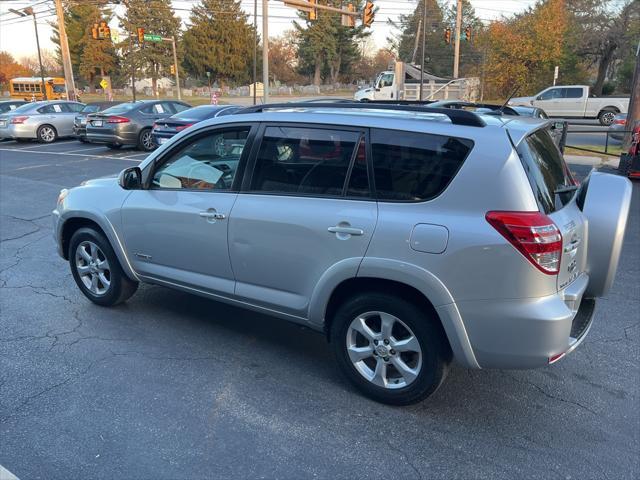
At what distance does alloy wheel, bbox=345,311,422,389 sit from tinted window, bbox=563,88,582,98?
28.2 meters

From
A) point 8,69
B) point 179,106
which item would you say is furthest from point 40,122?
point 8,69

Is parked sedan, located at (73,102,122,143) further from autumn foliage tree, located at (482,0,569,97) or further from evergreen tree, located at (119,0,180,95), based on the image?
evergreen tree, located at (119,0,180,95)

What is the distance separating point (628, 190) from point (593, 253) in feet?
1.72

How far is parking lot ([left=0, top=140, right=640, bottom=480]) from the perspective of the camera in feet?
8.92

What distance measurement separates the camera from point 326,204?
3.24m

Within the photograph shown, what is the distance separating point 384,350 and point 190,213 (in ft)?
5.68

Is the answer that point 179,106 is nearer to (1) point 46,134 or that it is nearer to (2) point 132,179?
(1) point 46,134

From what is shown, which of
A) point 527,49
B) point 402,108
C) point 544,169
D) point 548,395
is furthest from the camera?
point 527,49

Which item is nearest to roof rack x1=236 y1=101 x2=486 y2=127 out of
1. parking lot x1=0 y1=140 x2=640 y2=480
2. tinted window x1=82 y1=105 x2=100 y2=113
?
parking lot x1=0 y1=140 x2=640 y2=480

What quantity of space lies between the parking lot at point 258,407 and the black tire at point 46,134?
16959mm

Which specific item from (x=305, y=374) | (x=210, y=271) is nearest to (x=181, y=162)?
(x=210, y=271)

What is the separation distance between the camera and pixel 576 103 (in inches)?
1070

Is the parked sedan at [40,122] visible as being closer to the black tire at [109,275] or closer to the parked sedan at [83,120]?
the parked sedan at [83,120]

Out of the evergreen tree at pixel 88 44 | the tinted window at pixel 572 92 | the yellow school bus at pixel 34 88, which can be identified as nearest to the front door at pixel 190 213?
the tinted window at pixel 572 92
